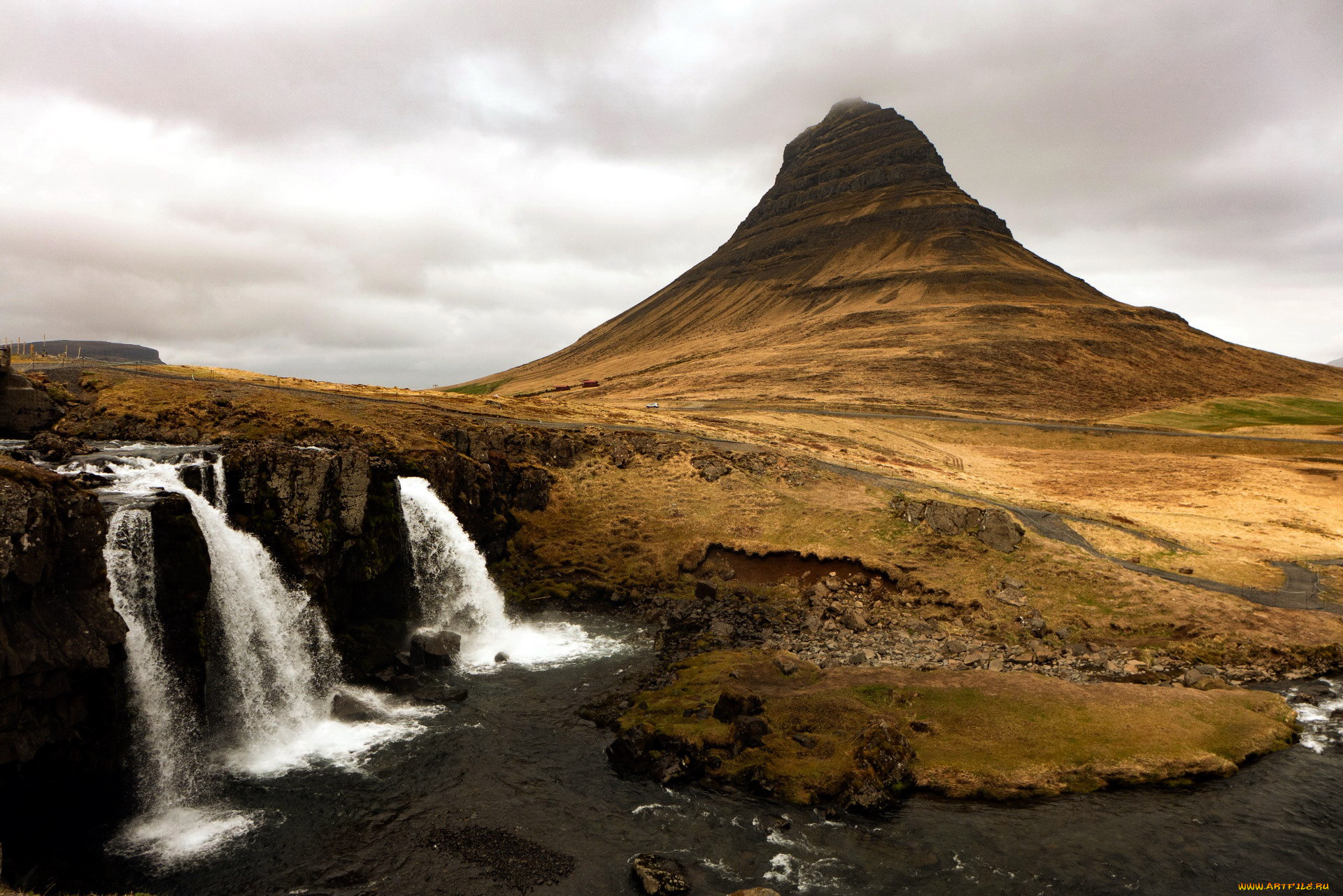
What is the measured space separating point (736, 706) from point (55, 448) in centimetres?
3116

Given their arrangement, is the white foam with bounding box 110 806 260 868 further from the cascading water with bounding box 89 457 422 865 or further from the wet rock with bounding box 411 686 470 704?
the wet rock with bounding box 411 686 470 704

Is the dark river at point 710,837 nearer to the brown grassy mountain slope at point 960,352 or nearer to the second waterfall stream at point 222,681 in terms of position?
the second waterfall stream at point 222,681

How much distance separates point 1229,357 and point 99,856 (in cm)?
18387

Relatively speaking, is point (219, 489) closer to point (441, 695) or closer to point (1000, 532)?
point (441, 695)

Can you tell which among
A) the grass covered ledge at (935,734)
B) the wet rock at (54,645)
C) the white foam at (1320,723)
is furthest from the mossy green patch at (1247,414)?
the wet rock at (54,645)

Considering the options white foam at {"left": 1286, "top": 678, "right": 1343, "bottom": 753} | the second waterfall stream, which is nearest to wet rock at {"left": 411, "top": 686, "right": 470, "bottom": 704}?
the second waterfall stream

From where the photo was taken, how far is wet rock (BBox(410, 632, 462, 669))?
32.4 meters

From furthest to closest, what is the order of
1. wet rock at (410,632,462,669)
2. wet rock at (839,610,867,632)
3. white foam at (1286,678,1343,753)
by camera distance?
wet rock at (839,610,867,632) < wet rock at (410,632,462,669) < white foam at (1286,678,1343,753)

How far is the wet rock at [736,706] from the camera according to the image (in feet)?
85.0

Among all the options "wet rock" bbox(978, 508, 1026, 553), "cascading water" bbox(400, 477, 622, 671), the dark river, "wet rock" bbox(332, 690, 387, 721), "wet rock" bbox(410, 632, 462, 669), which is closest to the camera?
the dark river

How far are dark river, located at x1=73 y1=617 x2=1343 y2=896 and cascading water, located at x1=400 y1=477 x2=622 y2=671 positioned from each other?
10193 millimetres

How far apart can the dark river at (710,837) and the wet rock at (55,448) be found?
57.0 ft

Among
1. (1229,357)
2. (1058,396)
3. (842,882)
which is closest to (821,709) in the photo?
(842,882)

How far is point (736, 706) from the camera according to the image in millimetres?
26094
